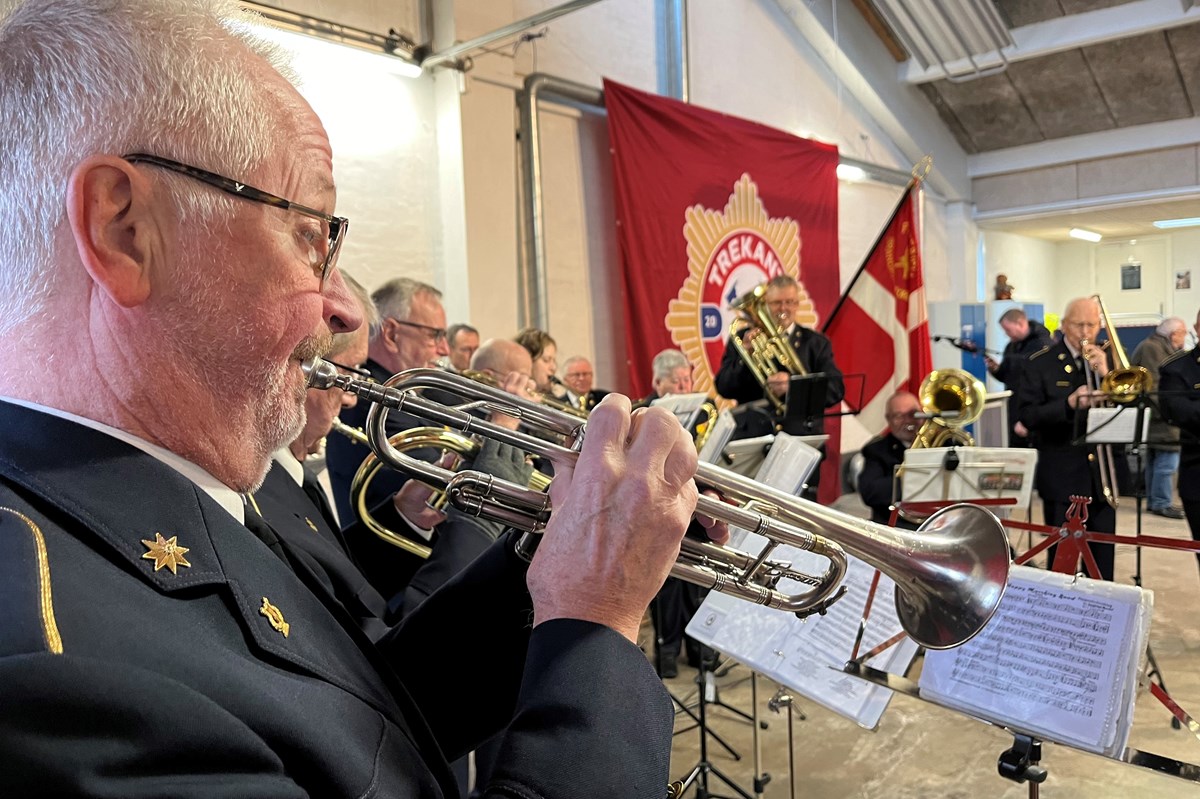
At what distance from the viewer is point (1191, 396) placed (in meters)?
5.02

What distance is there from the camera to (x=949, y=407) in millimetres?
5211

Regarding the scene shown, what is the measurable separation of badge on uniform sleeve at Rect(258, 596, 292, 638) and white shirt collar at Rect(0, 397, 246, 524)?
0.48ft

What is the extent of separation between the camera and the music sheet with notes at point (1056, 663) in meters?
1.63

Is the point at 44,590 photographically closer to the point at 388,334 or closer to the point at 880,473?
the point at 388,334

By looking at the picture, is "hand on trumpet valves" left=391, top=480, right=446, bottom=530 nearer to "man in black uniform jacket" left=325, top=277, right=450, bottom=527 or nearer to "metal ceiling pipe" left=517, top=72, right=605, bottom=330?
"man in black uniform jacket" left=325, top=277, right=450, bottom=527

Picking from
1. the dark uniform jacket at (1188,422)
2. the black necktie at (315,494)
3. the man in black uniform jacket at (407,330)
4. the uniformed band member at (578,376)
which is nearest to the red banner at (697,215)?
the uniformed band member at (578,376)

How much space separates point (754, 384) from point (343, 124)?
3434mm

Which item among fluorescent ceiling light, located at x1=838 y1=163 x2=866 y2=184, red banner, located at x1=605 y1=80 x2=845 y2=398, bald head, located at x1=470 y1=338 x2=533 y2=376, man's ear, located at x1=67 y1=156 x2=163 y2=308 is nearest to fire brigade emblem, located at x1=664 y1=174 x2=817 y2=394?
red banner, located at x1=605 y1=80 x2=845 y2=398

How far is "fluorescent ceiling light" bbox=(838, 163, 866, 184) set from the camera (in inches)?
397

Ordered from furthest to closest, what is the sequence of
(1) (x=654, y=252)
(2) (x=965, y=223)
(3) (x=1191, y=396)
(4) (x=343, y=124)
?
(2) (x=965, y=223), (1) (x=654, y=252), (4) (x=343, y=124), (3) (x=1191, y=396)

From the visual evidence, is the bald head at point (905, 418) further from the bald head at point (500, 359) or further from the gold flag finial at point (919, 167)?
the gold flag finial at point (919, 167)

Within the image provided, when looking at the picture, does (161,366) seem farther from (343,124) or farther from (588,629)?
(343,124)

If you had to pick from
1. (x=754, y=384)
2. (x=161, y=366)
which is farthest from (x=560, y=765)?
(x=754, y=384)

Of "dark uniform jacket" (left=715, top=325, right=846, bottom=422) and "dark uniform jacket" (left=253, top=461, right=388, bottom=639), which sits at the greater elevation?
"dark uniform jacket" (left=715, top=325, right=846, bottom=422)
